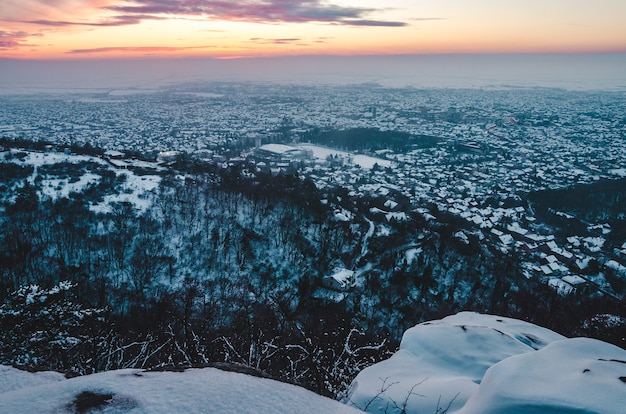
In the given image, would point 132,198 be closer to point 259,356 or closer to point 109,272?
point 109,272

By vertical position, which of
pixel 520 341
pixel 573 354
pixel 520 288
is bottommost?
pixel 520 288

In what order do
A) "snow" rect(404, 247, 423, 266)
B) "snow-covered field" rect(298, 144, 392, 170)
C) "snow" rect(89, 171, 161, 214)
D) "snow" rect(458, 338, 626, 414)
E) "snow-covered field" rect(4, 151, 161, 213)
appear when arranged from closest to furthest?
"snow" rect(458, 338, 626, 414) < "snow" rect(404, 247, 423, 266) < "snow" rect(89, 171, 161, 214) < "snow-covered field" rect(4, 151, 161, 213) < "snow-covered field" rect(298, 144, 392, 170)

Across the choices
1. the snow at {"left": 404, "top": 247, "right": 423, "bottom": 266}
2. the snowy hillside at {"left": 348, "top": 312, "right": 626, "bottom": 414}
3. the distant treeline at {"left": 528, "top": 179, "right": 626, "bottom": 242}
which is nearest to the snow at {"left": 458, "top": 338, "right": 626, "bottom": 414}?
the snowy hillside at {"left": 348, "top": 312, "right": 626, "bottom": 414}

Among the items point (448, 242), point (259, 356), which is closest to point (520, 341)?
point (259, 356)

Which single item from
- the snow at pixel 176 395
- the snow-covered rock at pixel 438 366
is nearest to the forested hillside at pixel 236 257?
the snow-covered rock at pixel 438 366

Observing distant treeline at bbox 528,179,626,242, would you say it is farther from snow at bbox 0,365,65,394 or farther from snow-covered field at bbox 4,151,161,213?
snow at bbox 0,365,65,394

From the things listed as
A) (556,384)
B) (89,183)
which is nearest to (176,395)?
(556,384)

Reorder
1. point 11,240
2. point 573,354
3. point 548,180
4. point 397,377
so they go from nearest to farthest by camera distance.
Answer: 1. point 573,354
2. point 397,377
3. point 11,240
4. point 548,180
